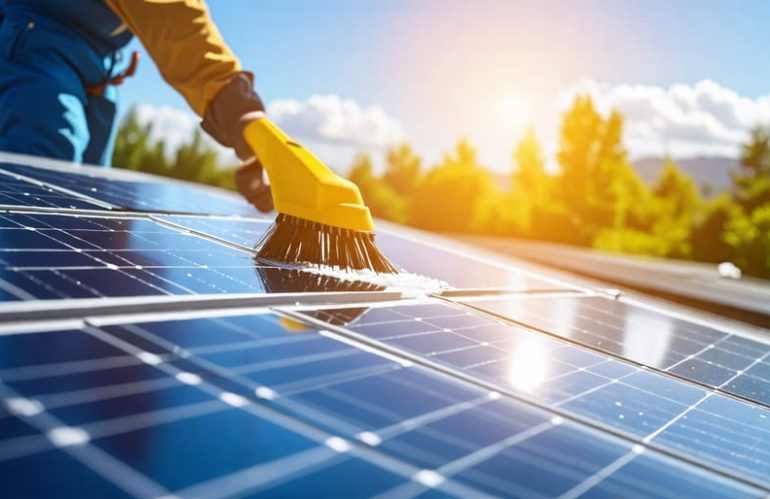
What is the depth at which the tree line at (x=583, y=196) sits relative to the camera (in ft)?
161

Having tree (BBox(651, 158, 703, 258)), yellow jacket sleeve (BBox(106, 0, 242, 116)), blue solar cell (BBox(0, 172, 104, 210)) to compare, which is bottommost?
blue solar cell (BBox(0, 172, 104, 210))

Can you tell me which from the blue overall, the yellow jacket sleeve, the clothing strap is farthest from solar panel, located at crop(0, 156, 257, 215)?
the clothing strap

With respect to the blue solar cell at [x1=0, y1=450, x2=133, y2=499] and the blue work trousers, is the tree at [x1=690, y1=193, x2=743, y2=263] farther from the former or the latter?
the blue solar cell at [x1=0, y1=450, x2=133, y2=499]

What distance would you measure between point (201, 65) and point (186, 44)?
13 centimetres

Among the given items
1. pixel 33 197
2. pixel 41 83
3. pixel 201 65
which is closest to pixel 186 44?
pixel 201 65

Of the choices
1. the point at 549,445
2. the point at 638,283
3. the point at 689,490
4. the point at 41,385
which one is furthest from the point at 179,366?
the point at 638,283

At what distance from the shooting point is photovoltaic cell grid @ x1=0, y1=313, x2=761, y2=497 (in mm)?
866

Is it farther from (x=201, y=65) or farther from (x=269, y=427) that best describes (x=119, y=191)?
(x=269, y=427)

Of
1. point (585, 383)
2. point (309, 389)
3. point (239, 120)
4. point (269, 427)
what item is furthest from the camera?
point (239, 120)

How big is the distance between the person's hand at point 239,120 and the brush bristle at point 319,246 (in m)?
0.91

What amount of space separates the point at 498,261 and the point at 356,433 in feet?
12.6

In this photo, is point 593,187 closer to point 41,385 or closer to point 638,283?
point 638,283

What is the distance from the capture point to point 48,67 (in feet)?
18.4

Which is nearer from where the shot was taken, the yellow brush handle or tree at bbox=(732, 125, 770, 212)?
the yellow brush handle
